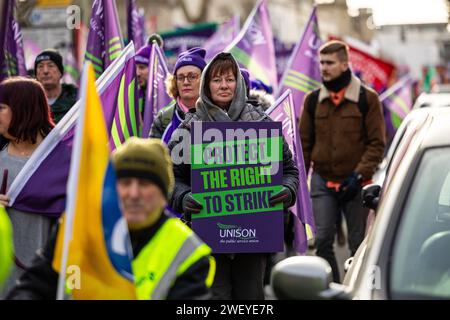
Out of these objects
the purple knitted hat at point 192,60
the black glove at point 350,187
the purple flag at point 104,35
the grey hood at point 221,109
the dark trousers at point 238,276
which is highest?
the purple flag at point 104,35

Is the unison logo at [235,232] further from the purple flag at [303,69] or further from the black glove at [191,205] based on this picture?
the purple flag at [303,69]

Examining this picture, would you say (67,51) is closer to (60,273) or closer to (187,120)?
(187,120)

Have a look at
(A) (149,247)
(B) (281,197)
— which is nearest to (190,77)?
(B) (281,197)

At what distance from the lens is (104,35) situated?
8742 millimetres

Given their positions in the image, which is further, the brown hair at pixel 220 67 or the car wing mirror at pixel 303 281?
the brown hair at pixel 220 67

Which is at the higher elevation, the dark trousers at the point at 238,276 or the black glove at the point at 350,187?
the black glove at the point at 350,187

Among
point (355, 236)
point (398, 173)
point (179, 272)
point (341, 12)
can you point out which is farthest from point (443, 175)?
point (341, 12)

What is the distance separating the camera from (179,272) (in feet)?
12.5

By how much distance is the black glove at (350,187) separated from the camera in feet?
27.8

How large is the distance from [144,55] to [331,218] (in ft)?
8.03

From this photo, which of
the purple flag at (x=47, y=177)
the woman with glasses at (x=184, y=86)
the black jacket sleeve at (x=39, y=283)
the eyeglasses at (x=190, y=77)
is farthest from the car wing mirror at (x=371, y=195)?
the black jacket sleeve at (x=39, y=283)

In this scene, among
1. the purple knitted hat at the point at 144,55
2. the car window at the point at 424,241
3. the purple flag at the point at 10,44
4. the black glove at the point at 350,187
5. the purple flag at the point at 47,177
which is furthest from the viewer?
the purple knitted hat at the point at 144,55

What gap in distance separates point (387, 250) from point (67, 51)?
11.5 metres
